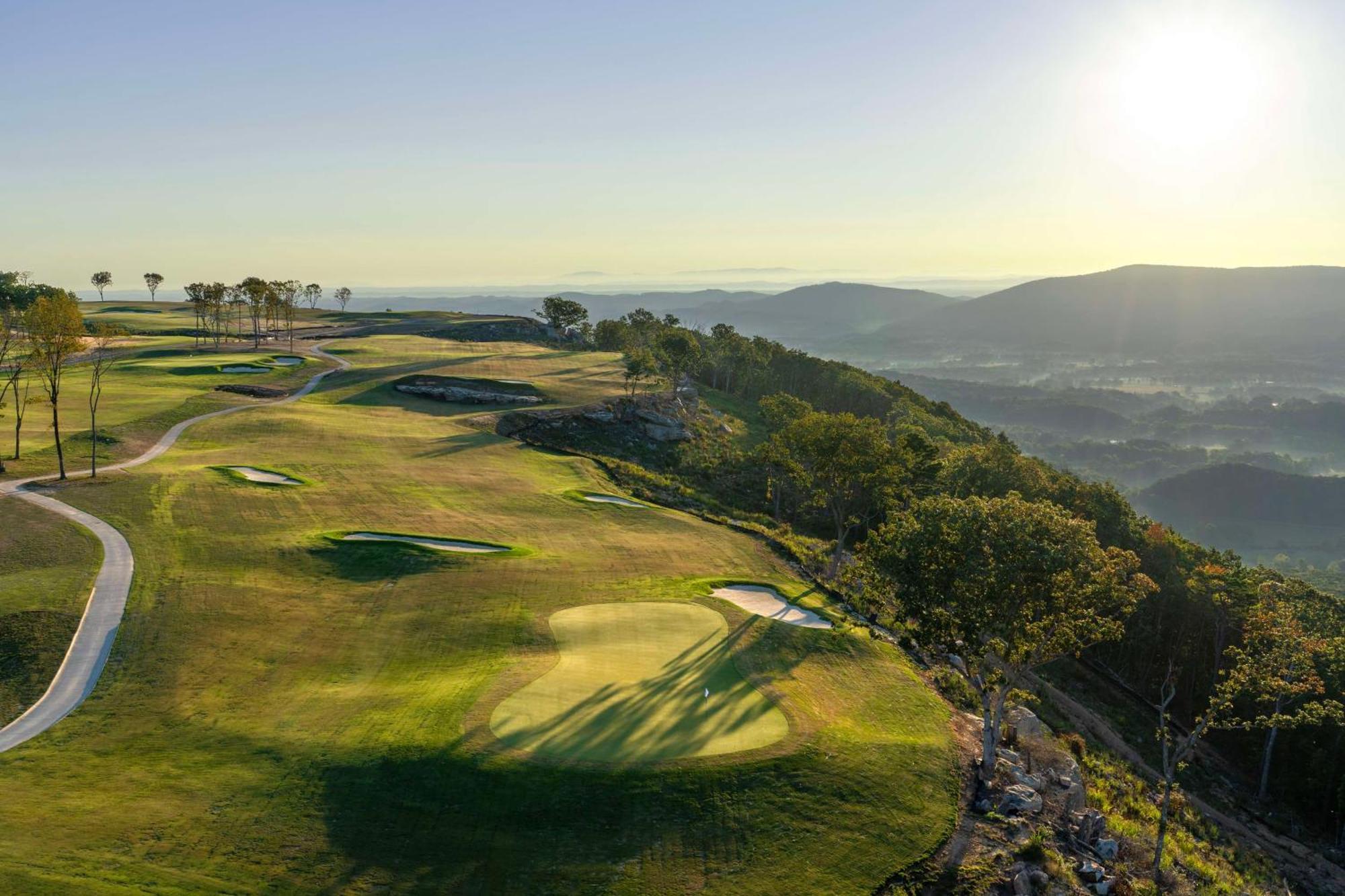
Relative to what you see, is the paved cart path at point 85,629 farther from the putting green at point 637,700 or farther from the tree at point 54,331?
the putting green at point 637,700

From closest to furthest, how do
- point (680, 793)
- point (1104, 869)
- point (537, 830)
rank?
point (537, 830) → point (680, 793) → point (1104, 869)

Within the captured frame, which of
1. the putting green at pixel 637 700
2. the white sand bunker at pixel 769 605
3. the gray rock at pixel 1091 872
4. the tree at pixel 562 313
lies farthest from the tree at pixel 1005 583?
the tree at pixel 562 313

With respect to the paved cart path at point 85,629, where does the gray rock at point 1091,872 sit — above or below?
below

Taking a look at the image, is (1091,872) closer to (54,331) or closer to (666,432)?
(54,331)

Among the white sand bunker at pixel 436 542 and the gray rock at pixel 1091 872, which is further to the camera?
the white sand bunker at pixel 436 542

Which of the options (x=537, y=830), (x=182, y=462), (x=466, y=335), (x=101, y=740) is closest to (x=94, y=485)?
(x=182, y=462)

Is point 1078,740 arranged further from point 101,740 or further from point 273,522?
point 273,522

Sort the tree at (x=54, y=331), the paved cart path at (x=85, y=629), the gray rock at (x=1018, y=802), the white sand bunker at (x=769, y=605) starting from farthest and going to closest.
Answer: the tree at (x=54, y=331)
the white sand bunker at (x=769, y=605)
the gray rock at (x=1018, y=802)
the paved cart path at (x=85, y=629)

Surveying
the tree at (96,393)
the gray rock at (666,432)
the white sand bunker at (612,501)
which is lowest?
the white sand bunker at (612,501)
